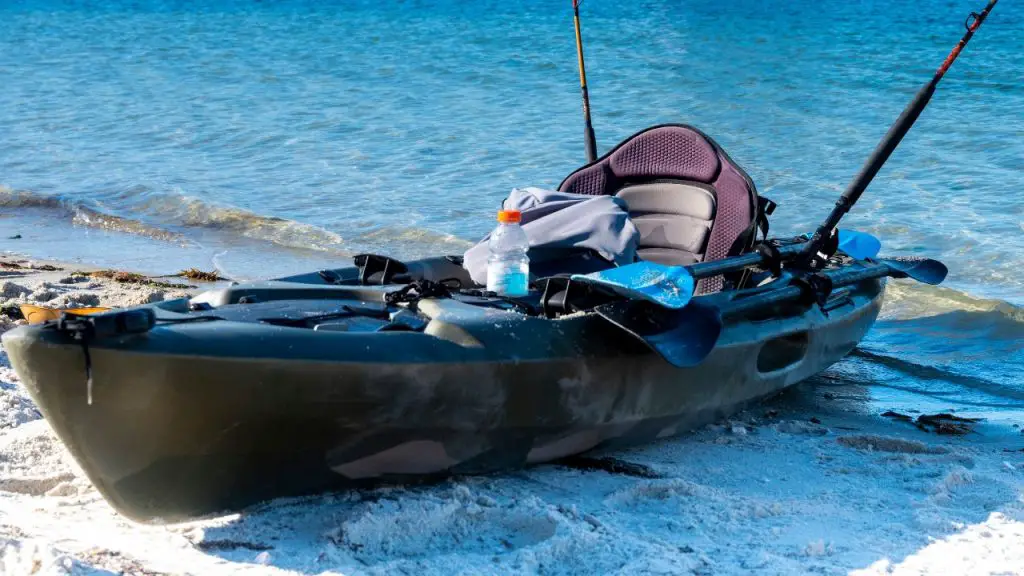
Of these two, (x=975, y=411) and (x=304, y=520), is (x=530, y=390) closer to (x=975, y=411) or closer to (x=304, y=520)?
(x=304, y=520)

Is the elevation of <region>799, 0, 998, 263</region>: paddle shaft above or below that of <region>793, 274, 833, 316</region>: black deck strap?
above

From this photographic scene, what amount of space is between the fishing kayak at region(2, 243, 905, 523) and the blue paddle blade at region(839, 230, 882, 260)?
4.75 ft

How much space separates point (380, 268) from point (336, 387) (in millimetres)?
1479

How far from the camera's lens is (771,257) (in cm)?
505

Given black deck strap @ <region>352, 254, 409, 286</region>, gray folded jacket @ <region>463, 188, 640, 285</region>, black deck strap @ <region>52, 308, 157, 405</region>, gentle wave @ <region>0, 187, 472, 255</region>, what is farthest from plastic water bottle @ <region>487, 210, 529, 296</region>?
gentle wave @ <region>0, 187, 472, 255</region>

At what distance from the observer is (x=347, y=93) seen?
16906 mm

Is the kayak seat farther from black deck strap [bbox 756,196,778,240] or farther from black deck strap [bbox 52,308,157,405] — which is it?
black deck strap [bbox 52,308,157,405]

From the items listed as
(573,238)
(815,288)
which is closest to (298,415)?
(573,238)

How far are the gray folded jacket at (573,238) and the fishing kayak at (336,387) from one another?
0.35m

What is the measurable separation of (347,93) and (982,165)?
898cm

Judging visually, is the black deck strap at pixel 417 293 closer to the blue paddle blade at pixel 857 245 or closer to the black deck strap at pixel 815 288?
the black deck strap at pixel 815 288

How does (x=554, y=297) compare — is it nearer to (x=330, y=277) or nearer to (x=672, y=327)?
(x=672, y=327)

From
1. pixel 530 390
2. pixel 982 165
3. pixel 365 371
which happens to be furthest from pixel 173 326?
pixel 982 165

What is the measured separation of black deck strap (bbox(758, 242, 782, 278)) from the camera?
5.04 metres
